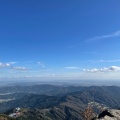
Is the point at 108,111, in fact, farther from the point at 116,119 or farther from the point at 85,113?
the point at 85,113

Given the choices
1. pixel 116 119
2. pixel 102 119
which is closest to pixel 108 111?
pixel 116 119

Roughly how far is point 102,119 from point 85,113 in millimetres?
3736

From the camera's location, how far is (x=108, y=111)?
82.5ft

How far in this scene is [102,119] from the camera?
21.6 metres

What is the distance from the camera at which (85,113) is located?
18.8 meters

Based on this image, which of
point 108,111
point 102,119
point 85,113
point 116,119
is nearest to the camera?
point 85,113

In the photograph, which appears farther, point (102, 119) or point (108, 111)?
point (108, 111)

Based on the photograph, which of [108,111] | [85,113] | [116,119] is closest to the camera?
[85,113]

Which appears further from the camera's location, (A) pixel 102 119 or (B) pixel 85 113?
(A) pixel 102 119

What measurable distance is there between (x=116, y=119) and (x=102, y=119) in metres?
2.39

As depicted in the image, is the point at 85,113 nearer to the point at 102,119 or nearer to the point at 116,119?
the point at 102,119

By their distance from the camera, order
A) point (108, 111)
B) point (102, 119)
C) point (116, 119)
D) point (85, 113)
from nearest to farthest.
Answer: point (85, 113), point (102, 119), point (116, 119), point (108, 111)

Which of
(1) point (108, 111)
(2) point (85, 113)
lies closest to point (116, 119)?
(1) point (108, 111)

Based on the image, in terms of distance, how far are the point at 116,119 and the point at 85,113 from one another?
239 inches
